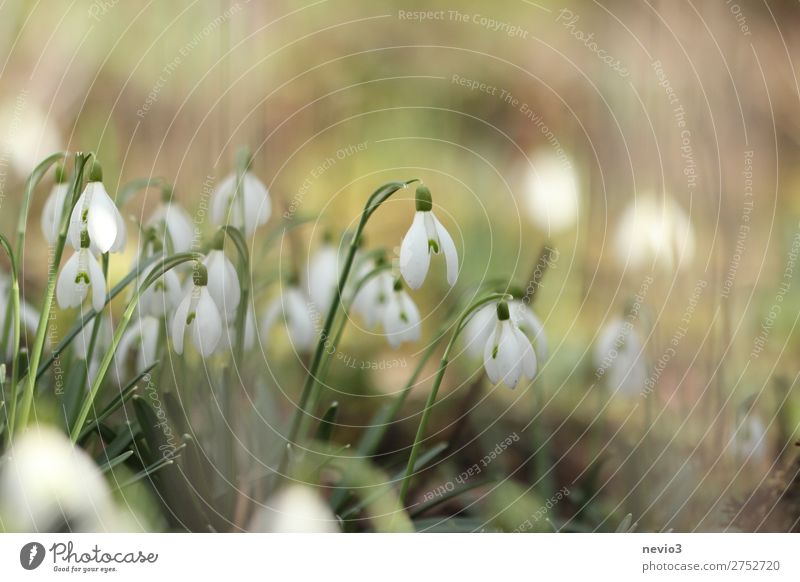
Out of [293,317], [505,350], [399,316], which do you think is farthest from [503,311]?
[293,317]

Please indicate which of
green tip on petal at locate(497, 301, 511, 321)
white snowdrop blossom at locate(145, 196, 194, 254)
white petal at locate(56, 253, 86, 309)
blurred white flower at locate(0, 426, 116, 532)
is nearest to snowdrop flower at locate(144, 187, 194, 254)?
white snowdrop blossom at locate(145, 196, 194, 254)

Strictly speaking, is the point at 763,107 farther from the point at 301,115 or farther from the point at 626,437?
the point at 301,115

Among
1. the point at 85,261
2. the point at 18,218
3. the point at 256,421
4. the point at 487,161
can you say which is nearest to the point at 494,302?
the point at 487,161

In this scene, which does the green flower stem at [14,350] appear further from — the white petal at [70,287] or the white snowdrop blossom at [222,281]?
the white snowdrop blossom at [222,281]

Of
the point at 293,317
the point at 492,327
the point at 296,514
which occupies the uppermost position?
the point at 293,317

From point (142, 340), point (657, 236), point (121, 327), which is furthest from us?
point (657, 236)

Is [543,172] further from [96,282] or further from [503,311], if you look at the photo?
[96,282]
